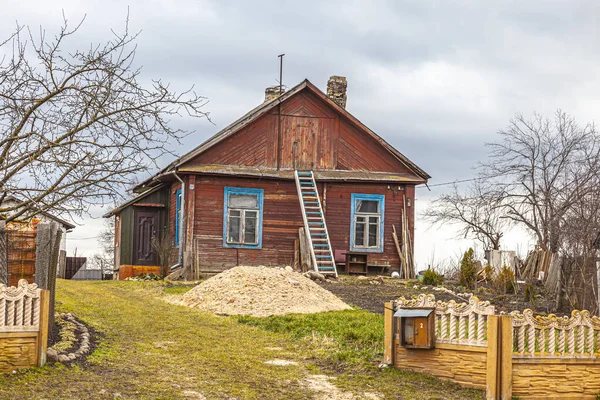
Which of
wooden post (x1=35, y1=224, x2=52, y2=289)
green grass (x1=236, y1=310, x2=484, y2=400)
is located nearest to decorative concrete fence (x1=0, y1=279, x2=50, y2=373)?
wooden post (x1=35, y1=224, x2=52, y2=289)

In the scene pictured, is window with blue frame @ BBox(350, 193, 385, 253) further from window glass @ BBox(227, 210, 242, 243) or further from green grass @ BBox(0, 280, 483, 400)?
green grass @ BBox(0, 280, 483, 400)

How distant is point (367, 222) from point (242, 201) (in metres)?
4.35

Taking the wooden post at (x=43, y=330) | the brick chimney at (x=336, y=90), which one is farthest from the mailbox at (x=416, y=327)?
the brick chimney at (x=336, y=90)

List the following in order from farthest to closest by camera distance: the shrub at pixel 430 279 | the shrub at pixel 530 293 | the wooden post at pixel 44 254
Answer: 1. the shrub at pixel 430 279
2. the shrub at pixel 530 293
3. the wooden post at pixel 44 254

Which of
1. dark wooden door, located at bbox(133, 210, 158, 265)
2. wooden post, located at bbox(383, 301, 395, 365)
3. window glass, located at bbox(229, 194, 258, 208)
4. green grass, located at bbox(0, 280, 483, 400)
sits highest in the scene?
window glass, located at bbox(229, 194, 258, 208)

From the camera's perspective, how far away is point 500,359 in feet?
34.7

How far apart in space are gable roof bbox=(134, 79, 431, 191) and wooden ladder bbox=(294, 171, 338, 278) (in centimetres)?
239

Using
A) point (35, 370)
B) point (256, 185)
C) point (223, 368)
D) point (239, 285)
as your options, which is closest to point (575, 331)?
point (223, 368)

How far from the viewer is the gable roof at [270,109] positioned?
27.8 m

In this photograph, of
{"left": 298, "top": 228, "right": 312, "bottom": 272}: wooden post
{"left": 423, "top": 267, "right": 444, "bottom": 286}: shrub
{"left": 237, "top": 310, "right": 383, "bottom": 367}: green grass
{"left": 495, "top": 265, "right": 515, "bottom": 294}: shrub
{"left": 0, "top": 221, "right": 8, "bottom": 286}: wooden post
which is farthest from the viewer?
{"left": 298, "top": 228, "right": 312, "bottom": 272}: wooden post

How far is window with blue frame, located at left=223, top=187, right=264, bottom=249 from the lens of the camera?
92.0ft

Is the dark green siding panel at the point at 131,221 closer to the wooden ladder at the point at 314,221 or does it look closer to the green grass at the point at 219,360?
the wooden ladder at the point at 314,221

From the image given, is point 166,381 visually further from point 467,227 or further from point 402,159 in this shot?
point 467,227

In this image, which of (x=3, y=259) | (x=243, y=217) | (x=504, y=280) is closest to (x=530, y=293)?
(x=504, y=280)
